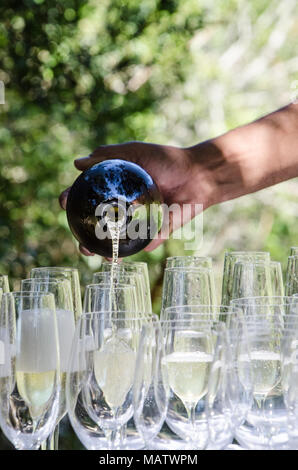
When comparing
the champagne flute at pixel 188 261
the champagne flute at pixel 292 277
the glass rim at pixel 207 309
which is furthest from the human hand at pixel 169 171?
the glass rim at pixel 207 309

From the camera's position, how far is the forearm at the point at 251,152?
6.56ft

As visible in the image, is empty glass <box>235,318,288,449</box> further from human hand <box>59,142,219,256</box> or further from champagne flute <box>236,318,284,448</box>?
human hand <box>59,142,219,256</box>

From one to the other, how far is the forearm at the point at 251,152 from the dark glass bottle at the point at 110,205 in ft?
1.97

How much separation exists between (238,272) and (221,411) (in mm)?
504

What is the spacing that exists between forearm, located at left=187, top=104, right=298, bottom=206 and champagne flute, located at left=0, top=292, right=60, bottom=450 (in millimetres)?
1055

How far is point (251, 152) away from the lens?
2014mm

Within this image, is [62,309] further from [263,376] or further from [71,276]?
[263,376]

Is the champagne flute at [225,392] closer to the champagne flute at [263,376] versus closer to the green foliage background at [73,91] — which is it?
the champagne flute at [263,376]

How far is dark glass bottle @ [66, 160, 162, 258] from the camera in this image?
1358 millimetres

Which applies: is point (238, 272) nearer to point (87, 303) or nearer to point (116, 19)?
point (87, 303)

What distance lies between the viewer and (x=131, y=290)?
42.6 inches

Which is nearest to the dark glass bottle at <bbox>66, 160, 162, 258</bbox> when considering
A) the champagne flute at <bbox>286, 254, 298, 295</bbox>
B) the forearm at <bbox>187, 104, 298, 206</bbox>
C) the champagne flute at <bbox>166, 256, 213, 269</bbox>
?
the champagne flute at <bbox>166, 256, 213, 269</bbox>

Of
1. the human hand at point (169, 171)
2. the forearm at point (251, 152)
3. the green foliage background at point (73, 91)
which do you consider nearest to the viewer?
the human hand at point (169, 171)
